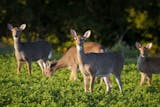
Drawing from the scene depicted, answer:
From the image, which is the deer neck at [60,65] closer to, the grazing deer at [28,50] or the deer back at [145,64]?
the grazing deer at [28,50]

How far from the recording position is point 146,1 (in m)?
31.4

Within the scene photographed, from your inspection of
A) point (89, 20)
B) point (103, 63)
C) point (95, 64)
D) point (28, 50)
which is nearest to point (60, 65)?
point (28, 50)

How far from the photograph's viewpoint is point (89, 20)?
30.8m

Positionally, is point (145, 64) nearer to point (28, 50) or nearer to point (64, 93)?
point (28, 50)

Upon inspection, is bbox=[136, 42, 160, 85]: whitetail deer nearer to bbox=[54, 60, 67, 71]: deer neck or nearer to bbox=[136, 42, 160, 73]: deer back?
bbox=[136, 42, 160, 73]: deer back

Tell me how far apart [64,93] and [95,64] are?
1362 millimetres

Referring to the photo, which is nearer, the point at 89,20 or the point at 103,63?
the point at 103,63

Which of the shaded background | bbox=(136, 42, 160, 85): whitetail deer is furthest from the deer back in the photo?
the shaded background

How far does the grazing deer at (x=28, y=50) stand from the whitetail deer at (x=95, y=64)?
9.20ft

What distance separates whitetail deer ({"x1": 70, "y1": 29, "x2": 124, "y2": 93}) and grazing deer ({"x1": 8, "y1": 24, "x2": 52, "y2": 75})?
280 centimetres

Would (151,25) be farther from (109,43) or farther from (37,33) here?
(37,33)

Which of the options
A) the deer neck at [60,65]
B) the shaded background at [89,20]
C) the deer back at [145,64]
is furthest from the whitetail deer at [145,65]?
the shaded background at [89,20]

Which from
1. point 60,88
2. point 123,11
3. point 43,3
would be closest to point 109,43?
point 123,11

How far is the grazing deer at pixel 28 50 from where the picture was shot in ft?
56.6
